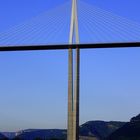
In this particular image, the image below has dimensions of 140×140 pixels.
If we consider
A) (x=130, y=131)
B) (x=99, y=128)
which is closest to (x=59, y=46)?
(x=130, y=131)

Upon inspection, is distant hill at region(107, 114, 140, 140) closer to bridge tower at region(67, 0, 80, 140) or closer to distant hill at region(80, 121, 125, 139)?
distant hill at region(80, 121, 125, 139)

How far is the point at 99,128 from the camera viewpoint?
159000 mm

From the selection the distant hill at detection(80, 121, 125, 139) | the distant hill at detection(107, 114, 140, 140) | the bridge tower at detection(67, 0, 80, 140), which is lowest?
the distant hill at detection(80, 121, 125, 139)

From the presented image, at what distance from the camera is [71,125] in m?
26.6

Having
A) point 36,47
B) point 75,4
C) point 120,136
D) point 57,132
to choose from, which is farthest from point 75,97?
point 57,132

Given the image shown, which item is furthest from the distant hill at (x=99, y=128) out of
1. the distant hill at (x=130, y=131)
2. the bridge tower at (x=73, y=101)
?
the bridge tower at (x=73, y=101)

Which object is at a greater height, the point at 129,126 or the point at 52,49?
the point at 52,49

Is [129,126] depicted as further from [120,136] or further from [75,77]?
[75,77]

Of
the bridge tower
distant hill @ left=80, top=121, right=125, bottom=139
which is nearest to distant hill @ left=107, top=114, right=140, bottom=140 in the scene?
distant hill @ left=80, top=121, right=125, bottom=139

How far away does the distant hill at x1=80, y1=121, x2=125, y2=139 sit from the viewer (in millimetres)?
149250

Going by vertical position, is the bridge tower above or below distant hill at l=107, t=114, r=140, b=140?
above

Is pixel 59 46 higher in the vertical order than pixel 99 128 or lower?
higher

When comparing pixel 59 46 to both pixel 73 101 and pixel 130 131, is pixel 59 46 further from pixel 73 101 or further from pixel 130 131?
pixel 130 131

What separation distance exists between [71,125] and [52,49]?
327cm
